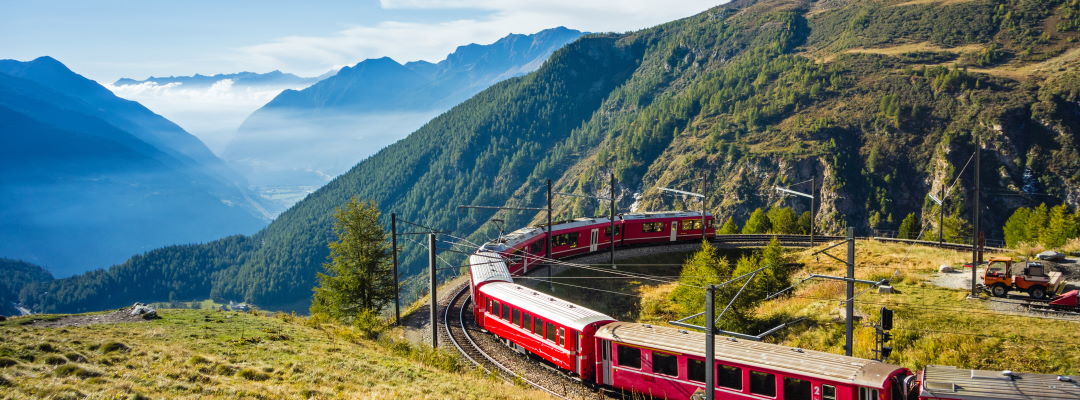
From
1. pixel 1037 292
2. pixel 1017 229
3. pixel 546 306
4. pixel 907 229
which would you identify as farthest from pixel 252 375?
pixel 907 229

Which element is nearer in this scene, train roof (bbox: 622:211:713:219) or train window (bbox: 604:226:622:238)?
train window (bbox: 604:226:622:238)

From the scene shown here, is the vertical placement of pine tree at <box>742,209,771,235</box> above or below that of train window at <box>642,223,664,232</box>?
below

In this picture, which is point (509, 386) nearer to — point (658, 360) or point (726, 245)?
point (658, 360)

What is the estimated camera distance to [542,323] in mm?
24109

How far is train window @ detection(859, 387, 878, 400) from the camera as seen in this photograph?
1588 cm

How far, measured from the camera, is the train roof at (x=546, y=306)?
2272 cm

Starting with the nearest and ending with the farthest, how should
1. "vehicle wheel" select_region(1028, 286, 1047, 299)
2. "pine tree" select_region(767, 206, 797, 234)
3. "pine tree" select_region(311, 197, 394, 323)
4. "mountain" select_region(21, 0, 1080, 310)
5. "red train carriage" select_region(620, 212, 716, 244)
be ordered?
"vehicle wheel" select_region(1028, 286, 1047, 299), "pine tree" select_region(311, 197, 394, 323), "red train carriage" select_region(620, 212, 716, 244), "pine tree" select_region(767, 206, 797, 234), "mountain" select_region(21, 0, 1080, 310)

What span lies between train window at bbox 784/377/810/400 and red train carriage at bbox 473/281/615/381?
6.76m

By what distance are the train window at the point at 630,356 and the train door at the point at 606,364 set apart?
17.5 inches

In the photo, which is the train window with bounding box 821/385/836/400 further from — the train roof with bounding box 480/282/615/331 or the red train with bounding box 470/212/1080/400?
the train roof with bounding box 480/282/615/331

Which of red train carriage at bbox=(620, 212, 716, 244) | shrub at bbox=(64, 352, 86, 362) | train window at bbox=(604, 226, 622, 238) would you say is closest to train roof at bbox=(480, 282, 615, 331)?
shrub at bbox=(64, 352, 86, 362)

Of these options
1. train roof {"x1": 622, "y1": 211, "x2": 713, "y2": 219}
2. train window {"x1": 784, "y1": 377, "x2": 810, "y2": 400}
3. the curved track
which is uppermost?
train roof {"x1": 622, "y1": 211, "x2": 713, "y2": 219}

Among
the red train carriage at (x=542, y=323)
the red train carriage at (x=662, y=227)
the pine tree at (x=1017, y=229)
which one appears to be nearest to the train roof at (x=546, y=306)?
the red train carriage at (x=542, y=323)

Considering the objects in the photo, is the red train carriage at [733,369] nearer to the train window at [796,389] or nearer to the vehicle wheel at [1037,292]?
the train window at [796,389]
